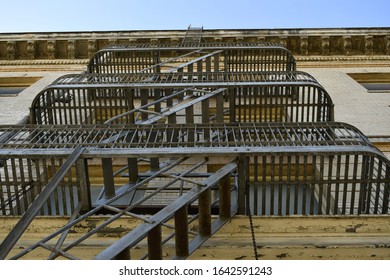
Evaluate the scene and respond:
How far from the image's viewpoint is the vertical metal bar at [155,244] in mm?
3779

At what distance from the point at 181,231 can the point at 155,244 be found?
40 cm

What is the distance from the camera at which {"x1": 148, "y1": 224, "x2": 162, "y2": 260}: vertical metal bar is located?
3.78 meters

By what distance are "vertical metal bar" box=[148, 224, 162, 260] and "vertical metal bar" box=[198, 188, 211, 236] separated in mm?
771

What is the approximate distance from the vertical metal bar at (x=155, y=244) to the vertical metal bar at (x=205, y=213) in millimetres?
771

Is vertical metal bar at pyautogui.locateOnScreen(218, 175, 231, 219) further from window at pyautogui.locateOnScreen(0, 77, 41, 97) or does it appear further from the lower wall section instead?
window at pyautogui.locateOnScreen(0, 77, 41, 97)

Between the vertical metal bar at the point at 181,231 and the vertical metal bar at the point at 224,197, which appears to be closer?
the vertical metal bar at the point at 181,231

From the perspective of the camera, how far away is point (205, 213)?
14.8ft

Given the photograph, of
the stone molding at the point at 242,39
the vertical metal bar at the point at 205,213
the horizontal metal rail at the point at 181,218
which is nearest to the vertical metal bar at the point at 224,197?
the horizontal metal rail at the point at 181,218

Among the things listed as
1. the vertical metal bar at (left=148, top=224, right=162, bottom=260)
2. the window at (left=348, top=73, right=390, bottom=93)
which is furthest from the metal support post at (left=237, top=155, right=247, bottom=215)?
the window at (left=348, top=73, right=390, bottom=93)

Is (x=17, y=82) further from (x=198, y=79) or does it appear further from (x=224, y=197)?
(x=224, y=197)

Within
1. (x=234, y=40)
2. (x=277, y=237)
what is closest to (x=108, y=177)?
(x=277, y=237)

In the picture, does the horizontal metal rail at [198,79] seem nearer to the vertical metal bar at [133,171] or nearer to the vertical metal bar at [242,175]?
the vertical metal bar at [133,171]
